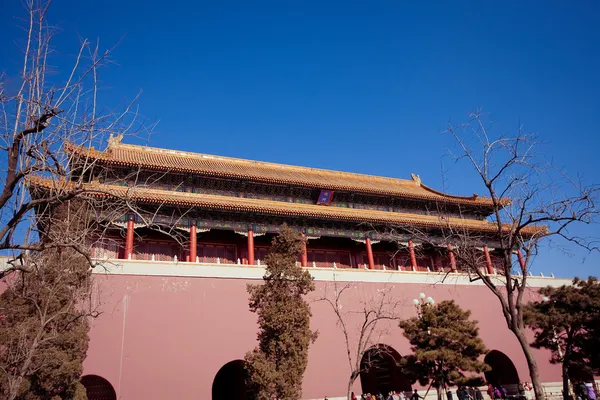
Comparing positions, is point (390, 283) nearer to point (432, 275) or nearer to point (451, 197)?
point (432, 275)

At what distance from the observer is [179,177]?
691 inches

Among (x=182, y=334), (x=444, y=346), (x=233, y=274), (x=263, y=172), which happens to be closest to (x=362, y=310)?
(x=444, y=346)

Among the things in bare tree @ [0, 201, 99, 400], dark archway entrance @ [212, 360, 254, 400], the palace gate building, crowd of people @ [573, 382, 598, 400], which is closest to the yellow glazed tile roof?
the palace gate building

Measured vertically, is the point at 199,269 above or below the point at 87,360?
above

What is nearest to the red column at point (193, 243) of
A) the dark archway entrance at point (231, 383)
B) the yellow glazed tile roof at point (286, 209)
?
the yellow glazed tile roof at point (286, 209)

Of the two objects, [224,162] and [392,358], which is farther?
[224,162]

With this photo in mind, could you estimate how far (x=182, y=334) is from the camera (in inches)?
511

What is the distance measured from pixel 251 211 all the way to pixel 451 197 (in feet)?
37.5

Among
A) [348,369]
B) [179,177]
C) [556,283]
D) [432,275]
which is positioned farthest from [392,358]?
[179,177]

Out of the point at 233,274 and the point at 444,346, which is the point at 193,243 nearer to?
the point at 233,274

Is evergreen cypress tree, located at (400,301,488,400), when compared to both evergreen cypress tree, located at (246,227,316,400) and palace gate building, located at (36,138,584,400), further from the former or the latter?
evergreen cypress tree, located at (246,227,316,400)

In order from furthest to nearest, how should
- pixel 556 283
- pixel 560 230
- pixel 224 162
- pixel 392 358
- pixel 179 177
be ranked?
pixel 224 162
pixel 556 283
pixel 179 177
pixel 392 358
pixel 560 230

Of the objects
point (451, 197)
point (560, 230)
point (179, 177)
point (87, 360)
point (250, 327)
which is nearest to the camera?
point (560, 230)

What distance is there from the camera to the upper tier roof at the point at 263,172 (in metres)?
17.6
